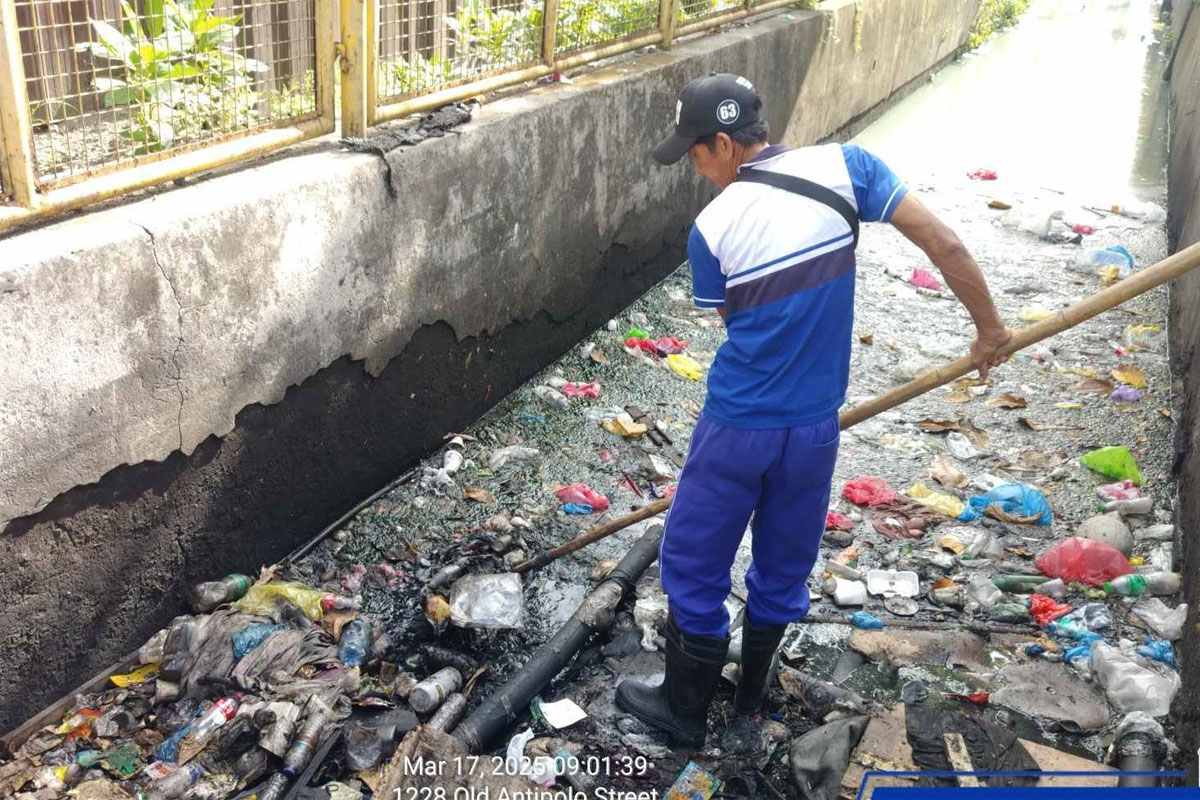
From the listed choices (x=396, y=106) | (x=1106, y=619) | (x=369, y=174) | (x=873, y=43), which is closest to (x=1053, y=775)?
(x=1106, y=619)

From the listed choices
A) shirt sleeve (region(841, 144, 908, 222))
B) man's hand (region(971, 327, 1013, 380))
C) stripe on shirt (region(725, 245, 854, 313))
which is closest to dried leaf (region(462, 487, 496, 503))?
stripe on shirt (region(725, 245, 854, 313))

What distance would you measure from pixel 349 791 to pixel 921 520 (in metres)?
2.63

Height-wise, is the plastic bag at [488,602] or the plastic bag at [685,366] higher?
the plastic bag at [488,602]

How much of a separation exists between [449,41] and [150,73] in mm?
1685

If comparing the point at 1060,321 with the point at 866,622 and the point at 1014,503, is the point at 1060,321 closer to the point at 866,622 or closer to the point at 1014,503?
the point at 866,622

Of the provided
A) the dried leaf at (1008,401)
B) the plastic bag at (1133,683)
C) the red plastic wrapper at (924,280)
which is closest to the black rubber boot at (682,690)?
the plastic bag at (1133,683)

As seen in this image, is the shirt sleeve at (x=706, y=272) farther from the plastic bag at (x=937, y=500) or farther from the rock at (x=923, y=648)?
the plastic bag at (x=937, y=500)

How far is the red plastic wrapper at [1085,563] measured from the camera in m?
4.01

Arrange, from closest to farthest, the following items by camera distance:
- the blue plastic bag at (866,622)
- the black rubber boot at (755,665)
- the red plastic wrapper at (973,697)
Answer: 1. the black rubber boot at (755,665)
2. the red plastic wrapper at (973,697)
3. the blue plastic bag at (866,622)

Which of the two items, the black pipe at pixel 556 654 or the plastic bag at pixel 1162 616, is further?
the plastic bag at pixel 1162 616

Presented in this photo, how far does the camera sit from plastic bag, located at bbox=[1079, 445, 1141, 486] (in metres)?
4.73

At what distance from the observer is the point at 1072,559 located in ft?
13.3

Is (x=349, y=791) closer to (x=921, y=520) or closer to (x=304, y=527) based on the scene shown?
(x=304, y=527)

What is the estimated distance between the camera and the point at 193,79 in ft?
11.2
